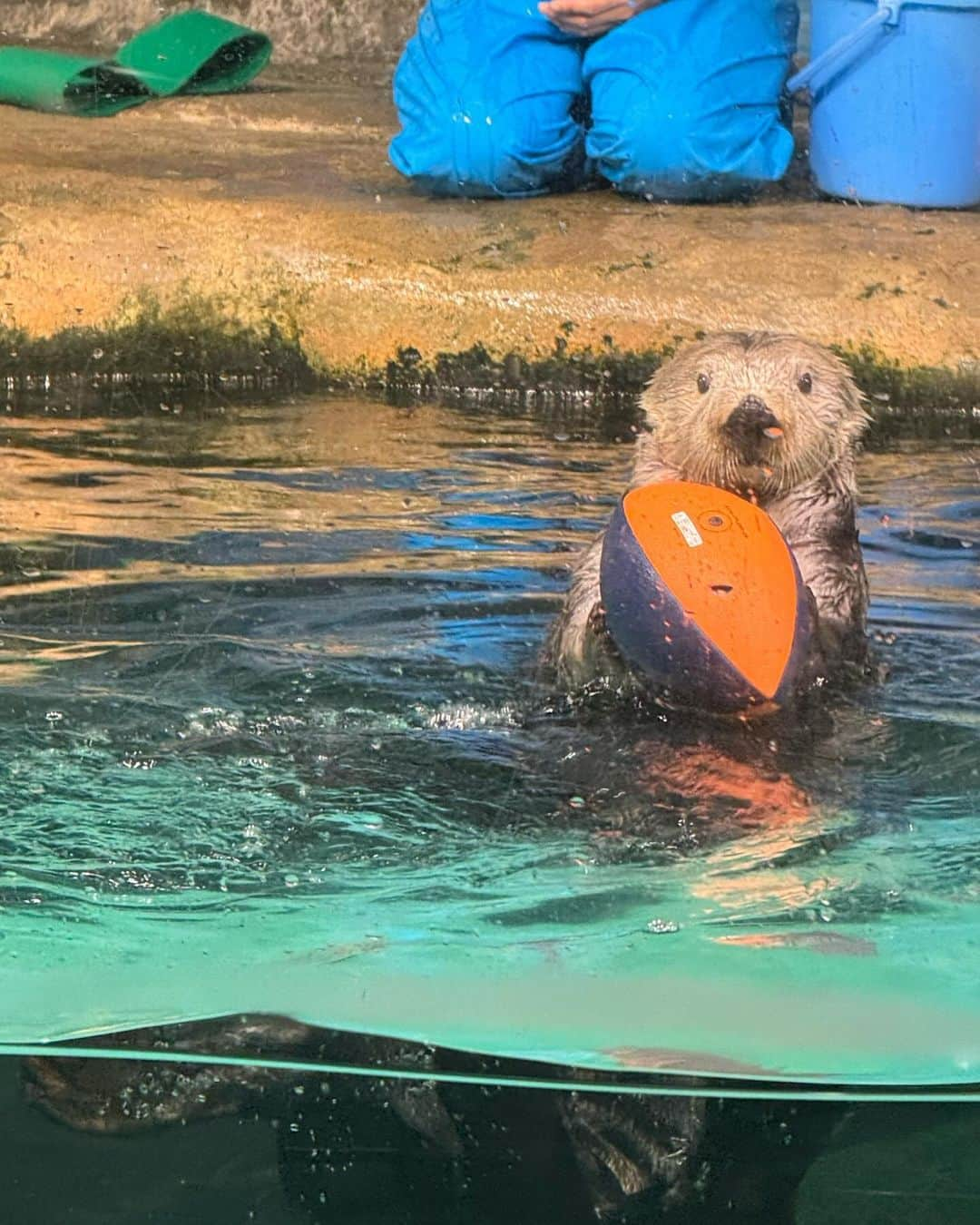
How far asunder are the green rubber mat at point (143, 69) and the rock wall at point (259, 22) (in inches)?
49.3

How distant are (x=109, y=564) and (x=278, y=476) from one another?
2.88 ft

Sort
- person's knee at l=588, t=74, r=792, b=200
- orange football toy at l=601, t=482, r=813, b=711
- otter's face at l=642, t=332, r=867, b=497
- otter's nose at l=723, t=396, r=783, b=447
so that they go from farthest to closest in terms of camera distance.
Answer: person's knee at l=588, t=74, r=792, b=200 < otter's face at l=642, t=332, r=867, b=497 < otter's nose at l=723, t=396, r=783, b=447 < orange football toy at l=601, t=482, r=813, b=711

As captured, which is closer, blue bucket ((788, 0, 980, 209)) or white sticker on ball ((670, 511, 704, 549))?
white sticker on ball ((670, 511, 704, 549))

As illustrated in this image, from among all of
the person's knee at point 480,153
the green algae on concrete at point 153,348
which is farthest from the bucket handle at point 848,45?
the green algae on concrete at point 153,348

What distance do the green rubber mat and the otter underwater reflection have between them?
3.07 metres

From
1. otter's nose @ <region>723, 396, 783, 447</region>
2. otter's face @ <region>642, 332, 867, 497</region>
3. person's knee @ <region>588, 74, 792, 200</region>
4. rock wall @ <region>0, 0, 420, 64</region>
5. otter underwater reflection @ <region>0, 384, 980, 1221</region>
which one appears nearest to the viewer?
→ otter underwater reflection @ <region>0, 384, 980, 1221</region>

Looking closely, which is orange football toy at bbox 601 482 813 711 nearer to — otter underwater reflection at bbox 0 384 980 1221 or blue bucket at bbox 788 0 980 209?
otter underwater reflection at bbox 0 384 980 1221

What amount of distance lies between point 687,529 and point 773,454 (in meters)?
0.59

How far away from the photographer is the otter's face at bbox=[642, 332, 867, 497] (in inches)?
156

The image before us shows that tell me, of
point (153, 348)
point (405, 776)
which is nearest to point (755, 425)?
point (405, 776)

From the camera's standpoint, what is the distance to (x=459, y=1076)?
270 centimetres

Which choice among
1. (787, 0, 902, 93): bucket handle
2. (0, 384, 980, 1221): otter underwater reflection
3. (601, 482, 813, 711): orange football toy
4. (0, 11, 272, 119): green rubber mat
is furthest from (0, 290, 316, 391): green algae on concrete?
(601, 482, 813, 711): orange football toy

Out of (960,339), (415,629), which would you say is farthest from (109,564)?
(960,339)

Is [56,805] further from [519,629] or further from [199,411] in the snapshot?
[199,411]
